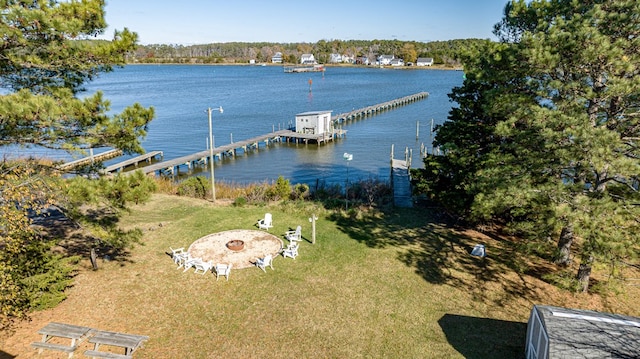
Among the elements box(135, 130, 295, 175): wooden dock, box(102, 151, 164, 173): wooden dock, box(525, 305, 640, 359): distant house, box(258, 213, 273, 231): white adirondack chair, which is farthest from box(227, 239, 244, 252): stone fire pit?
box(102, 151, 164, 173): wooden dock

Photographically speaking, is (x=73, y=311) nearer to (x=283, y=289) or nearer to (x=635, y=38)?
(x=283, y=289)

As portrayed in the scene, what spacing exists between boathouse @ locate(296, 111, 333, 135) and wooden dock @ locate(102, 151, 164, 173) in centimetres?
1641

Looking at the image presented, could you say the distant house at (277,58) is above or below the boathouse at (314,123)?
above

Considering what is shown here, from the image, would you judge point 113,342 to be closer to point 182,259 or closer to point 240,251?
point 182,259

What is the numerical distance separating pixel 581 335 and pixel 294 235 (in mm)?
10818

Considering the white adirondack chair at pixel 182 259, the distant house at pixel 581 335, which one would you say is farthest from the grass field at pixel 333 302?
the distant house at pixel 581 335

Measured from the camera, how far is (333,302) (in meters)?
12.1

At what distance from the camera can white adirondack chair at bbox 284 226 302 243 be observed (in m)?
16.1

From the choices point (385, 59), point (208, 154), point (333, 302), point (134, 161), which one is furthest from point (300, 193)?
point (385, 59)

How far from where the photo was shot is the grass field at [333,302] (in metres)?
10.1

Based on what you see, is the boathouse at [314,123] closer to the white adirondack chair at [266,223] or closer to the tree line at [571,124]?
the white adirondack chair at [266,223]

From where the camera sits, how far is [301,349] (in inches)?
393

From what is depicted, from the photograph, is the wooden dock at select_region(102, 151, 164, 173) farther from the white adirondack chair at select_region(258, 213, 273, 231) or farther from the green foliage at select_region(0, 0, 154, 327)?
the green foliage at select_region(0, 0, 154, 327)

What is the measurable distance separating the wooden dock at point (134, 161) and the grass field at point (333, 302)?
19.6m
